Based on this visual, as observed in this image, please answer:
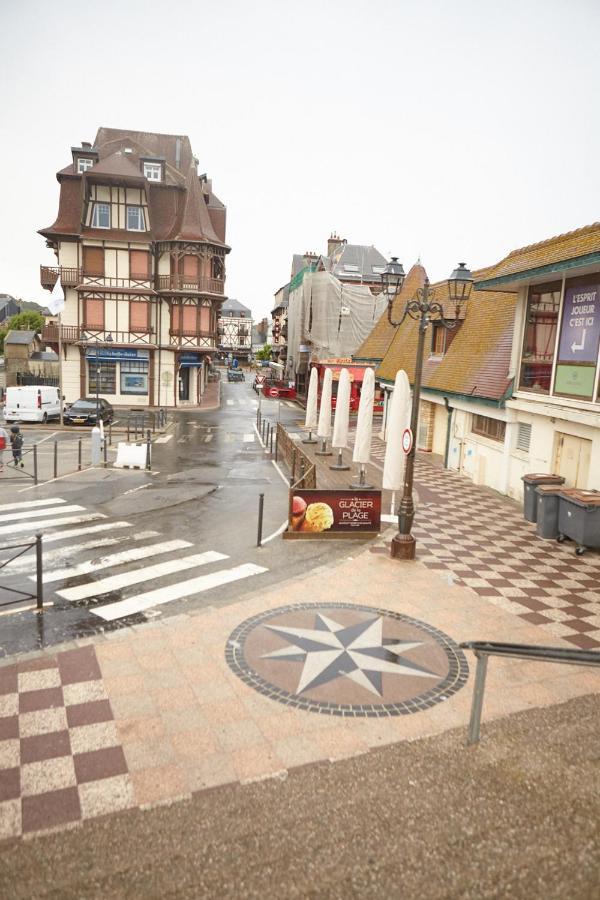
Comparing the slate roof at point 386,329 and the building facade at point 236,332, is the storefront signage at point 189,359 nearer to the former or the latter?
the slate roof at point 386,329

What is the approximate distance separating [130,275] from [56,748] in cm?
4025

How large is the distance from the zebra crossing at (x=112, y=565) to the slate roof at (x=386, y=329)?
79.0 feet

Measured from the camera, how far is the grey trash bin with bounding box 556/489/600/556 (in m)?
11.6

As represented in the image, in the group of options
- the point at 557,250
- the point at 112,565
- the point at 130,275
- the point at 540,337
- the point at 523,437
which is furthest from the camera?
the point at 130,275

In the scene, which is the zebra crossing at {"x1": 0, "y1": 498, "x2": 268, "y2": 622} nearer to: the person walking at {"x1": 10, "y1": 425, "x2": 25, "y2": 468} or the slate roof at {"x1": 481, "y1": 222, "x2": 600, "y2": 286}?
the person walking at {"x1": 10, "y1": 425, "x2": 25, "y2": 468}

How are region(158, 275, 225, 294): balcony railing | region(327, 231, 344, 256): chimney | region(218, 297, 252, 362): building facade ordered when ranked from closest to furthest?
1. region(158, 275, 225, 294): balcony railing
2. region(327, 231, 344, 256): chimney
3. region(218, 297, 252, 362): building facade

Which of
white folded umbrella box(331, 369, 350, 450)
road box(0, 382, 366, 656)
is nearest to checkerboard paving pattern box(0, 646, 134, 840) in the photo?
road box(0, 382, 366, 656)

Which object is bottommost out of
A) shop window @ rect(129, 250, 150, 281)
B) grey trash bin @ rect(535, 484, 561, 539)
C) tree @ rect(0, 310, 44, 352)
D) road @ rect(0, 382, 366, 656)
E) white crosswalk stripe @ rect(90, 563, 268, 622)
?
road @ rect(0, 382, 366, 656)

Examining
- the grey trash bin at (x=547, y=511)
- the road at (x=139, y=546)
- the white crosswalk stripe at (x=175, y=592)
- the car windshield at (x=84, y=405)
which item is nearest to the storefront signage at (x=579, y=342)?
the grey trash bin at (x=547, y=511)

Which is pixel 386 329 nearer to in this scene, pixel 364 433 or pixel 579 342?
pixel 364 433

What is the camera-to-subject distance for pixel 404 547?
11367 mm

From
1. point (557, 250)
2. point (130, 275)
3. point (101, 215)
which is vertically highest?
point (101, 215)

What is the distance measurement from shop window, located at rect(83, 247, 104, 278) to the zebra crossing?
3110 centimetres

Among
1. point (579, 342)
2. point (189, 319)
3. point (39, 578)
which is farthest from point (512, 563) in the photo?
point (189, 319)
